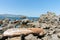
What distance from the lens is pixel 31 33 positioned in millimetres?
12703

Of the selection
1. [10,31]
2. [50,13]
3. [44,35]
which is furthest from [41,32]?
[50,13]

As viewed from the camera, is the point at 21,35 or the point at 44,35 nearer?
the point at 21,35

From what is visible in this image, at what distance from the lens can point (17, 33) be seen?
1199 cm

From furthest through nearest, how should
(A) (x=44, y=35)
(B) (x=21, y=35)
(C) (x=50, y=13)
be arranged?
(C) (x=50, y=13) < (A) (x=44, y=35) < (B) (x=21, y=35)

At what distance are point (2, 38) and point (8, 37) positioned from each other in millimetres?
624

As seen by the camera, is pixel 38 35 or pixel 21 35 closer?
pixel 21 35

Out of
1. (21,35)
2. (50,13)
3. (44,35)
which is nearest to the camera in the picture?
(21,35)

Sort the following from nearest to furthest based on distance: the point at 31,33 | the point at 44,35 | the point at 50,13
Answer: the point at 31,33 < the point at 44,35 < the point at 50,13

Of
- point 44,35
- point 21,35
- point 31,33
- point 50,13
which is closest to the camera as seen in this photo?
point 21,35

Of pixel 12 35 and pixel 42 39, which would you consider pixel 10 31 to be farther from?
pixel 42 39

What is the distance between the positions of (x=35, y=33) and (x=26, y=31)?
900 millimetres

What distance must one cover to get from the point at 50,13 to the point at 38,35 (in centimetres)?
1239

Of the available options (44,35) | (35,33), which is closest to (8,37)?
(35,33)

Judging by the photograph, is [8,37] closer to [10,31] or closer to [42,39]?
[10,31]
